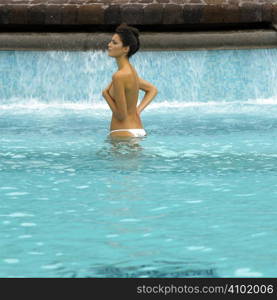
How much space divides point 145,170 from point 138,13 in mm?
5976

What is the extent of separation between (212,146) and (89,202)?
9.06ft

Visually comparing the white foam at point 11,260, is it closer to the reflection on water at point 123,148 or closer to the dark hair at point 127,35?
the reflection on water at point 123,148

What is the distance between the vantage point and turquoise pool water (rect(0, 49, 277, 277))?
5.20 meters

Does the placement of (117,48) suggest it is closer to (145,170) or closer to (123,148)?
(123,148)

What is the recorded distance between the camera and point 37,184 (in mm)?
7188

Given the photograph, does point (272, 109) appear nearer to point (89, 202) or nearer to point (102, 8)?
point (102, 8)

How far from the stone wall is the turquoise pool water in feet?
1.89

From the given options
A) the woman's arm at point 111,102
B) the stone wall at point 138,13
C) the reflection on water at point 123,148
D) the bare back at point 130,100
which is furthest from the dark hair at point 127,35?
the stone wall at point 138,13

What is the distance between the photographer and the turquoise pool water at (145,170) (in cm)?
520

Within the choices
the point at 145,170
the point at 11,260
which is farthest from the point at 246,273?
the point at 145,170

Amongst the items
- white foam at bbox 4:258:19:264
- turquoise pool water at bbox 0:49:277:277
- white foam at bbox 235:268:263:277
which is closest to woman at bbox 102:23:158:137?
turquoise pool water at bbox 0:49:277:277

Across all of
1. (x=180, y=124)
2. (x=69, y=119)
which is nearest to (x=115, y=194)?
(x=180, y=124)

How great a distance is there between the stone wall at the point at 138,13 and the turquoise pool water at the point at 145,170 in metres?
0.57

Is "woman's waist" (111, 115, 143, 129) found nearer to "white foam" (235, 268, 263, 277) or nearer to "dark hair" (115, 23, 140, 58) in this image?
"dark hair" (115, 23, 140, 58)
